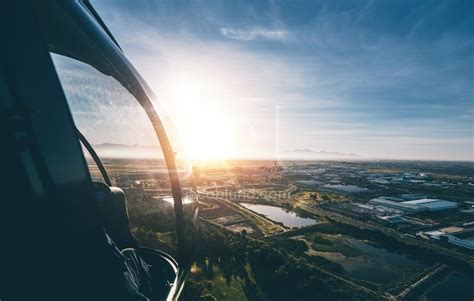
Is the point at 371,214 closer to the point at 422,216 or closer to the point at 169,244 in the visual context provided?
the point at 422,216

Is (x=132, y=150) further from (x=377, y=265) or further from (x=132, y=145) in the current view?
(x=377, y=265)

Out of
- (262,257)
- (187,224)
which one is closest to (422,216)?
(262,257)

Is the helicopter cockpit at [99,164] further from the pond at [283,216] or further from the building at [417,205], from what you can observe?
the building at [417,205]

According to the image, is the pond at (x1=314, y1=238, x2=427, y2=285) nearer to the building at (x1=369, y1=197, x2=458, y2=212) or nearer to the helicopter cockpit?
the building at (x1=369, y1=197, x2=458, y2=212)

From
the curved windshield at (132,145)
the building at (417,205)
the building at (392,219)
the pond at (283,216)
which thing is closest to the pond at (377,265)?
the pond at (283,216)

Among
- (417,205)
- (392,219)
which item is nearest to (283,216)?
(392,219)
